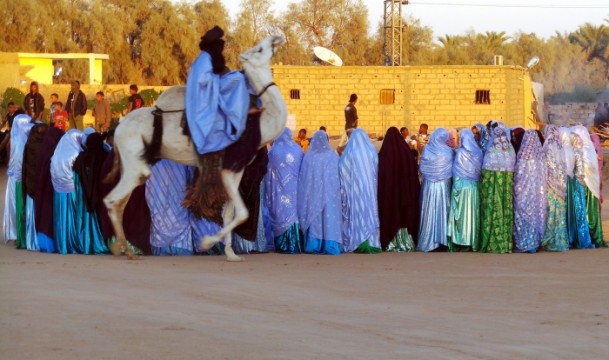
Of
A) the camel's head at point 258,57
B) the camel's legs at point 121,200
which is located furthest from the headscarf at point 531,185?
the camel's legs at point 121,200

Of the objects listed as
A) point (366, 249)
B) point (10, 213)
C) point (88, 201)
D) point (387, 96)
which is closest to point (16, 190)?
point (10, 213)

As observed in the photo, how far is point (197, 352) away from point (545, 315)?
8.66 ft

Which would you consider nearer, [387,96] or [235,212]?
[235,212]

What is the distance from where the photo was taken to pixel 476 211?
12102mm

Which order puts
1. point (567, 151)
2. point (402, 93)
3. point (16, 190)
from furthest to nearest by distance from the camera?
point (402, 93), point (16, 190), point (567, 151)

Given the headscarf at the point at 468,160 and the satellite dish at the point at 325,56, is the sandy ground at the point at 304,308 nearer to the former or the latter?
the headscarf at the point at 468,160

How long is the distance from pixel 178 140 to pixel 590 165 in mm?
4019

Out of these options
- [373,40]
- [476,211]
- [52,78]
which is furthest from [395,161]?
[373,40]

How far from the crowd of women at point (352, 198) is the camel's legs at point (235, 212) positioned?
1.68 ft

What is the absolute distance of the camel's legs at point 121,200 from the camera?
11.4m

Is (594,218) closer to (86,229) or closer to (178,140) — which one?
(178,140)

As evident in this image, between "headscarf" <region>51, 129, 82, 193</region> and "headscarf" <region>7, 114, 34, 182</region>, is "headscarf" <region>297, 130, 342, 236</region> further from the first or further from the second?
"headscarf" <region>7, 114, 34, 182</region>

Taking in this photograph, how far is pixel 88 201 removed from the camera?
11.9 metres

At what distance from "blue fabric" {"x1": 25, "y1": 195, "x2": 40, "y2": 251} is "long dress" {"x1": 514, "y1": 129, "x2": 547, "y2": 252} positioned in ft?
15.0
